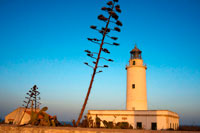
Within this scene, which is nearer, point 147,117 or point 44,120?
point 44,120

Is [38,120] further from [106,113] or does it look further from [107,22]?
[106,113]

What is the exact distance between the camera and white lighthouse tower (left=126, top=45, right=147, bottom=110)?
33125 millimetres

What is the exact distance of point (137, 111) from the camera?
30.2m

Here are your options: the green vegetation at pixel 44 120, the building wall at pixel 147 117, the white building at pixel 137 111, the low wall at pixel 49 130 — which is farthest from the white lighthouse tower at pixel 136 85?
the low wall at pixel 49 130

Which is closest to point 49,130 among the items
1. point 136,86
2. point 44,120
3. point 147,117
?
point 44,120

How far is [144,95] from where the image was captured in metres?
33.6

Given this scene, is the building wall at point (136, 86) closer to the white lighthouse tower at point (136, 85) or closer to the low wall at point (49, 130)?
the white lighthouse tower at point (136, 85)

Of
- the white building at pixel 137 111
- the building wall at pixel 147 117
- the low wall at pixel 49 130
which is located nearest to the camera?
the low wall at pixel 49 130

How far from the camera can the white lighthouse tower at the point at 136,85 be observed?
3312 centimetres

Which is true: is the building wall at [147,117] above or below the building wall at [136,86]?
below

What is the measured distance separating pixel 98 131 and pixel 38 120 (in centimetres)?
442

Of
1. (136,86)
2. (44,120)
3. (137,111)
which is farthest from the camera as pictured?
(136,86)

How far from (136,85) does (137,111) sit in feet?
16.6

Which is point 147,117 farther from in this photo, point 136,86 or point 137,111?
point 136,86
